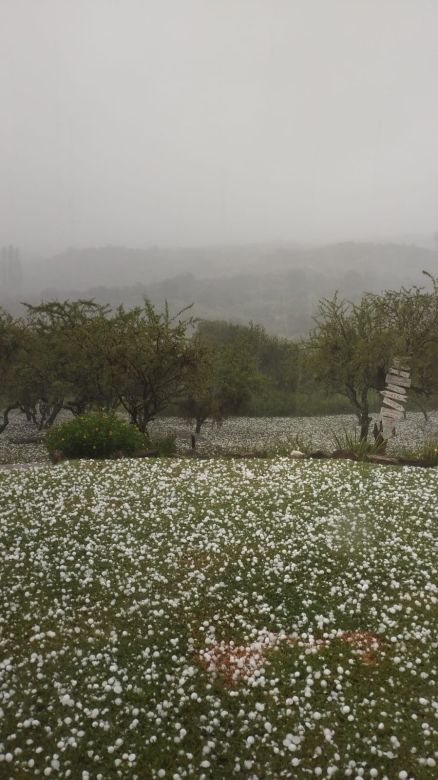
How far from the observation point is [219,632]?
923cm

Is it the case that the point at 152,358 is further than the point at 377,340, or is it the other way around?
the point at 377,340

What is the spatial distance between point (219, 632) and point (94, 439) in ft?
45.4

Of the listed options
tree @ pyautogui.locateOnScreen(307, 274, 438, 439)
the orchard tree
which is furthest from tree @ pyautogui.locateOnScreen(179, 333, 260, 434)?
tree @ pyautogui.locateOnScreen(307, 274, 438, 439)

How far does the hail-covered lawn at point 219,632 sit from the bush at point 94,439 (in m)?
6.39

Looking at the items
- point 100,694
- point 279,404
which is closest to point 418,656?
point 100,694

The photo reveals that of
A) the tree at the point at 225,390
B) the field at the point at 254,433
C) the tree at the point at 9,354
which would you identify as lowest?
the field at the point at 254,433

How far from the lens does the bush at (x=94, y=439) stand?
2184cm

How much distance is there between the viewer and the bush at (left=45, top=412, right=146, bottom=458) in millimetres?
21844

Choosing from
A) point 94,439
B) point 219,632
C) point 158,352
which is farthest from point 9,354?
point 219,632

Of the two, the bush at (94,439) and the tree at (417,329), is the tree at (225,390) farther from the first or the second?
the bush at (94,439)

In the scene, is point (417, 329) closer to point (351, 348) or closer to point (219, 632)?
point (351, 348)

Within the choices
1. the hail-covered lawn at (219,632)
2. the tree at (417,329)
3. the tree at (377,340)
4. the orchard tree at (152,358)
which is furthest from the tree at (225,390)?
the hail-covered lawn at (219,632)

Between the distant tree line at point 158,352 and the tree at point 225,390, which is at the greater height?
the distant tree line at point 158,352

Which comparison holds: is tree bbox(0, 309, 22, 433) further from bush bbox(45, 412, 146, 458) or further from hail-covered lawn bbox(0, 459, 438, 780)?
hail-covered lawn bbox(0, 459, 438, 780)
